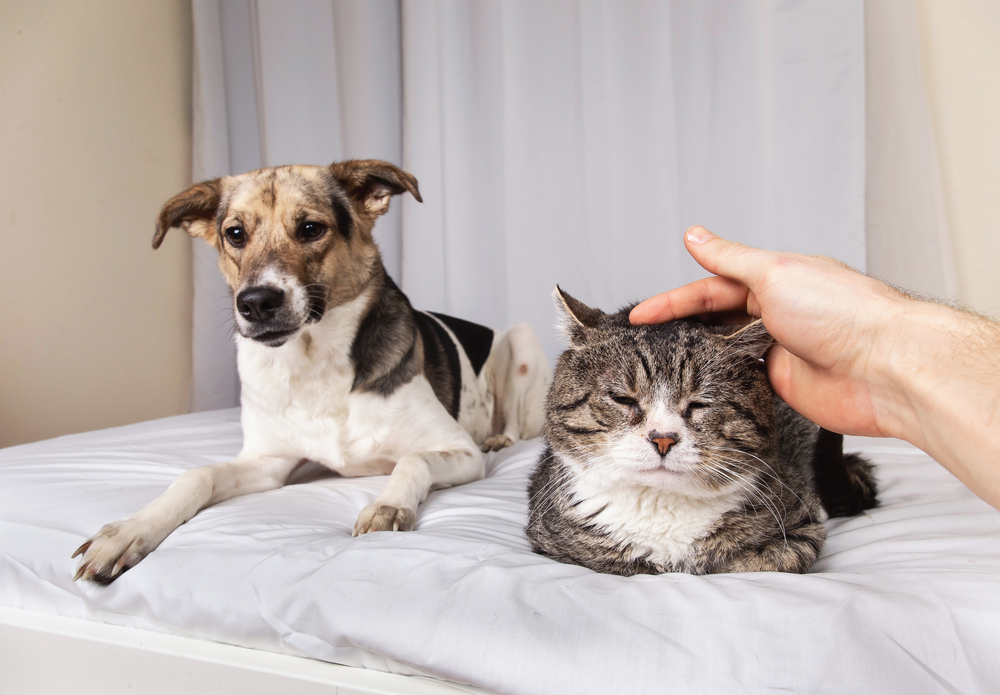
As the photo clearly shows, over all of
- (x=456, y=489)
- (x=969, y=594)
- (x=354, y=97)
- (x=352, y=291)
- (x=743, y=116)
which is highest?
(x=354, y=97)

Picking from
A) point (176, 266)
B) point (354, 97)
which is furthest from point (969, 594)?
point (176, 266)

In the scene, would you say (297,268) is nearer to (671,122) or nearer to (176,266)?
(671,122)

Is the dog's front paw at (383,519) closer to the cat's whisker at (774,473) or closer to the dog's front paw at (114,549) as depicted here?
the dog's front paw at (114,549)

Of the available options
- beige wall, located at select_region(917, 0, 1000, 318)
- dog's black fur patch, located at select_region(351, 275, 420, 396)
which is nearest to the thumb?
dog's black fur patch, located at select_region(351, 275, 420, 396)

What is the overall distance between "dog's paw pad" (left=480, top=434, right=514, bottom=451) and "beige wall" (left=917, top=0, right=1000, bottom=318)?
7.55ft

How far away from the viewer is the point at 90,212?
11.5ft

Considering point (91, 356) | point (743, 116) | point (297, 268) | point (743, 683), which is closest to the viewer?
point (743, 683)

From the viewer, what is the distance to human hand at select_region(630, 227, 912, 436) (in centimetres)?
110

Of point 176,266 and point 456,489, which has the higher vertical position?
point 176,266

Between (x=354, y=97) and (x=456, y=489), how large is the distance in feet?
9.81

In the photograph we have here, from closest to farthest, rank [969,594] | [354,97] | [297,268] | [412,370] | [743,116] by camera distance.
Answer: [969,594] < [297,268] < [412,370] < [743,116] < [354,97]

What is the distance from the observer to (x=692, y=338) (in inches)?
48.6

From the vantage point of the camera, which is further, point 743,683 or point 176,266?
point 176,266

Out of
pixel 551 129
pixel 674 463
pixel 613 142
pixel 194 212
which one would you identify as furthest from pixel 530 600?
pixel 551 129
